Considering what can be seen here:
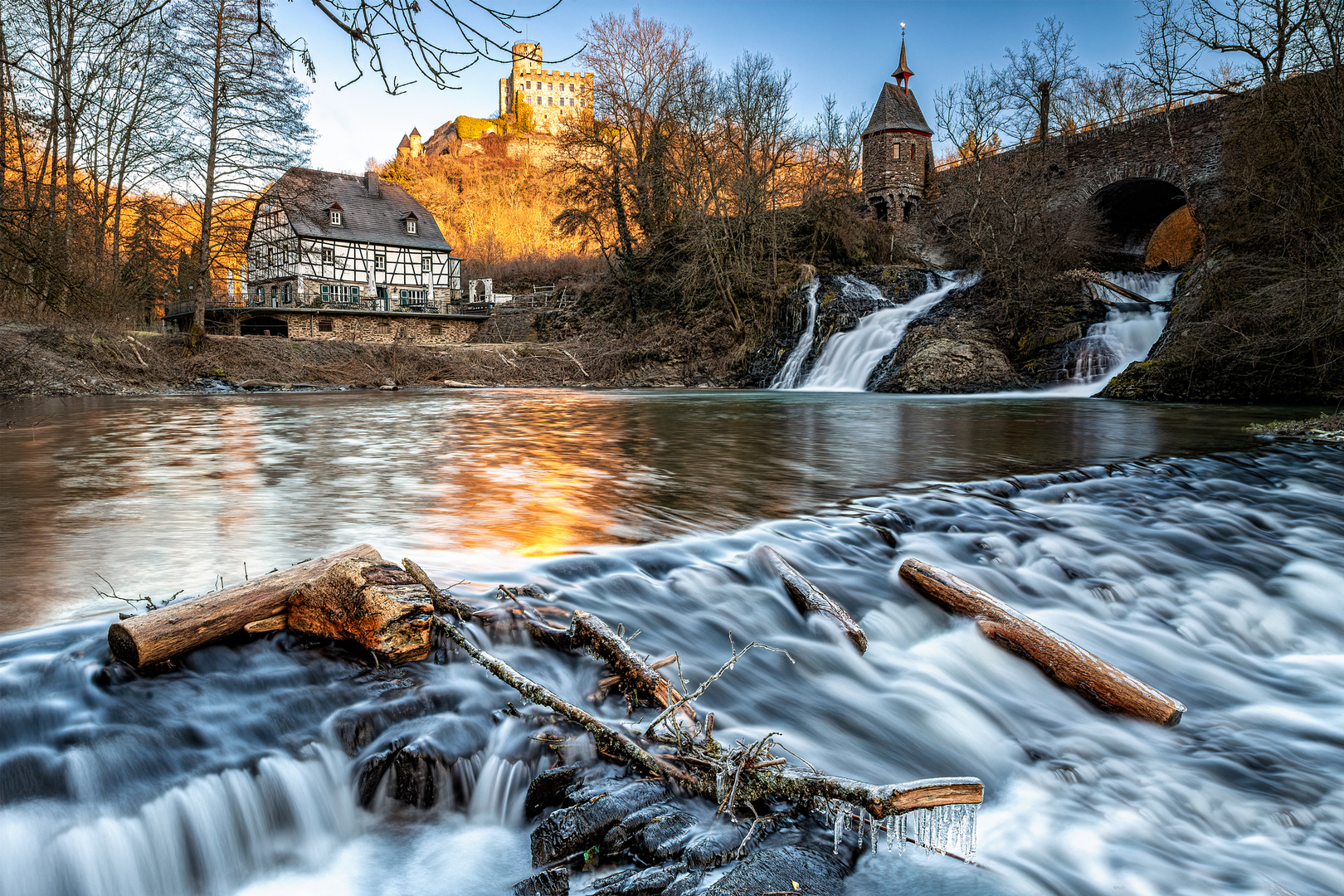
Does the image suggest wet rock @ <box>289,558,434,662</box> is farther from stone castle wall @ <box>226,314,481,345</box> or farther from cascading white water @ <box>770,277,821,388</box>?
stone castle wall @ <box>226,314,481,345</box>

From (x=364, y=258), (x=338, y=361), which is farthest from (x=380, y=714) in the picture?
(x=364, y=258)

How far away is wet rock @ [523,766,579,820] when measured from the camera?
101 inches

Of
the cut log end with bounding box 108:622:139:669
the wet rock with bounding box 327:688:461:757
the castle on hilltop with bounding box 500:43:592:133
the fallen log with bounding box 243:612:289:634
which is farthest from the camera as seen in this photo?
the castle on hilltop with bounding box 500:43:592:133

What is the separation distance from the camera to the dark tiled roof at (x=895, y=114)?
47.3 m

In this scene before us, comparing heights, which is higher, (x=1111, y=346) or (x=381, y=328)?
(x=381, y=328)

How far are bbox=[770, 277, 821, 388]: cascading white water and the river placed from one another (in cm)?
1854

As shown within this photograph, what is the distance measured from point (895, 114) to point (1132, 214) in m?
16.5

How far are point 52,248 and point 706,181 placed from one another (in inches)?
992

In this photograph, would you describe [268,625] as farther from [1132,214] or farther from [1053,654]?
[1132,214]

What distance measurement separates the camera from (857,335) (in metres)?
26.4

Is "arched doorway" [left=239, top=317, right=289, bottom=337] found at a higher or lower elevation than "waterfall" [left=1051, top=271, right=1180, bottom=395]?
higher

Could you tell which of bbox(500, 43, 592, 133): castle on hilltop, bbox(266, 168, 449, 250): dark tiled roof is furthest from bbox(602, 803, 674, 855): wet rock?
bbox(500, 43, 592, 133): castle on hilltop

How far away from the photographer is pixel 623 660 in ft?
10.5

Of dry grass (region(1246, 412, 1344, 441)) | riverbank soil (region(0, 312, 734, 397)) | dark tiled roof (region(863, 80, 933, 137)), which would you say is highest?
dark tiled roof (region(863, 80, 933, 137))
